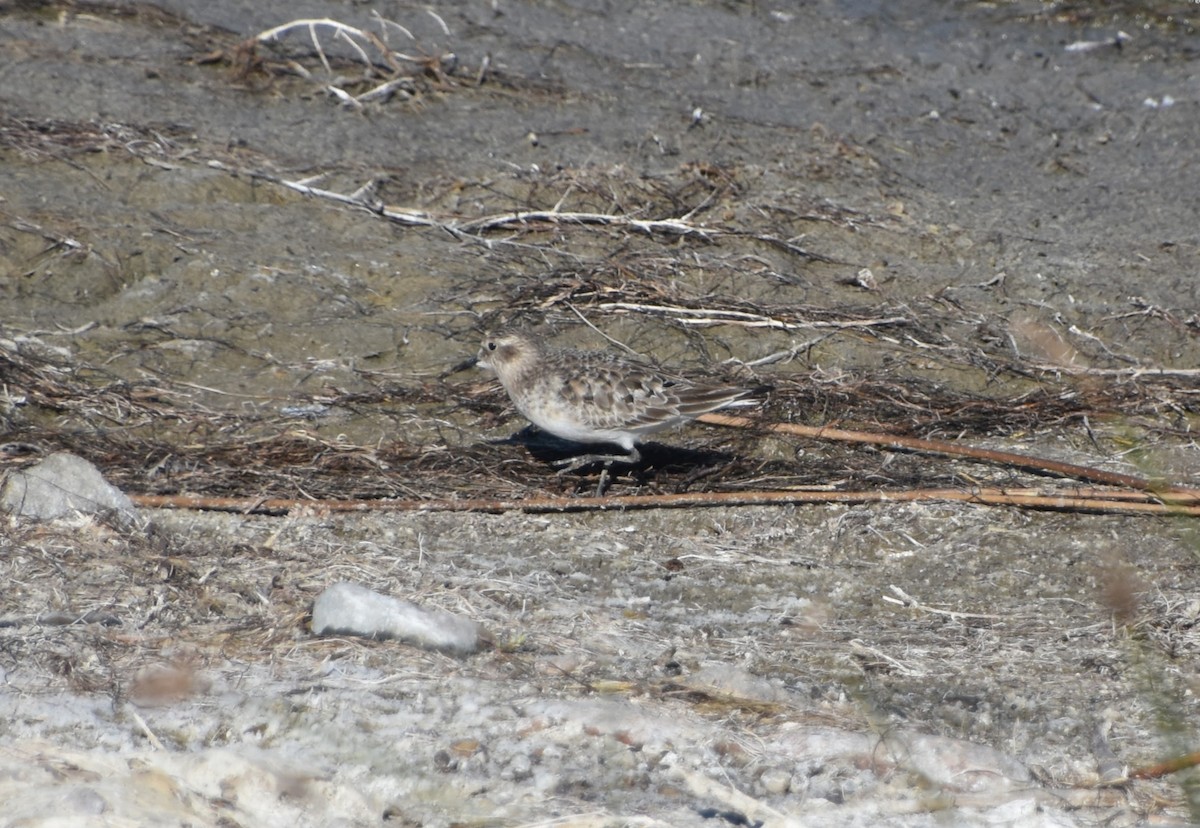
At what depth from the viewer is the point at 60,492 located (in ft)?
17.3

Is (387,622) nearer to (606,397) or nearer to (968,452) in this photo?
(606,397)

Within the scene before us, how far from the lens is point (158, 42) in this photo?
36.7 feet

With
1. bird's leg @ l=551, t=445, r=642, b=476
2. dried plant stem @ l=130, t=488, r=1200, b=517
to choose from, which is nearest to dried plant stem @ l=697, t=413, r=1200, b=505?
dried plant stem @ l=130, t=488, r=1200, b=517

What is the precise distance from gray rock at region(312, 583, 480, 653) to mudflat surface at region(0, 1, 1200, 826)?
7 cm

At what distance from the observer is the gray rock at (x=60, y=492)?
206 inches

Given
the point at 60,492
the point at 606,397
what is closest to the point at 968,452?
the point at 606,397

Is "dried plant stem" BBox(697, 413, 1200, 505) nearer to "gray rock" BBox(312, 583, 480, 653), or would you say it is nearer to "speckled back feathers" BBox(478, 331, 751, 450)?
"speckled back feathers" BBox(478, 331, 751, 450)

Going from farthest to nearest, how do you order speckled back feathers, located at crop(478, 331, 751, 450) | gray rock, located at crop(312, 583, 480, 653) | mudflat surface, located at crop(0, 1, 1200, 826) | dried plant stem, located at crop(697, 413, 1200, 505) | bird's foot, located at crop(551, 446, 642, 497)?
bird's foot, located at crop(551, 446, 642, 497) < speckled back feathers, located at crop(478, 331, 751, 450) < dried plant stem, located at crop(697, 413, 1200, 505) < gray rock, located at crop(312, 583, 480, 653) < mudflat surface, located at crop(0, 1, 1200, 826)

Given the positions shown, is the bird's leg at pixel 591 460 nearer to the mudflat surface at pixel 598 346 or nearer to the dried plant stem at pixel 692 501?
the mudflat surface at pixel 598 346

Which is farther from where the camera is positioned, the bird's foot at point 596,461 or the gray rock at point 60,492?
the bird's foot at point 596,461

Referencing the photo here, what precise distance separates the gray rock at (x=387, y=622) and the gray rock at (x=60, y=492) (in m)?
1.19

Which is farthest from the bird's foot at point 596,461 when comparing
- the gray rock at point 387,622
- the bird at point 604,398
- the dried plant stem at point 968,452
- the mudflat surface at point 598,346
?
the gray rock at point 387,622

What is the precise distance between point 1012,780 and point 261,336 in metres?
4.88

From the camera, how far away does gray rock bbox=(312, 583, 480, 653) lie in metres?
4.47
